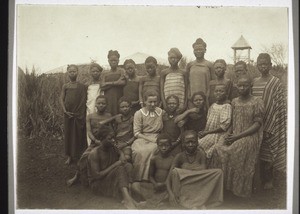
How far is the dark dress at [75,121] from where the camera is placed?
3.27 m

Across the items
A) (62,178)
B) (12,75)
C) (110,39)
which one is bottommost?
(62,178)

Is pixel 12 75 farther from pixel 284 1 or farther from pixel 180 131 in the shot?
pixel 284 1

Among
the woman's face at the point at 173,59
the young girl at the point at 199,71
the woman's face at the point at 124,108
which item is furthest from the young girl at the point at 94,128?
the young girl at the point at 199,71

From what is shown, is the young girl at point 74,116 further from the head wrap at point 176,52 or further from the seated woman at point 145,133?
the head wrap at point 176,52

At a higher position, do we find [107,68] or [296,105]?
[107,68]

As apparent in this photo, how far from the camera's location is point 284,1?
331cm

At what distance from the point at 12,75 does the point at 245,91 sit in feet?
7.05

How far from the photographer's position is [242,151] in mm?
3256

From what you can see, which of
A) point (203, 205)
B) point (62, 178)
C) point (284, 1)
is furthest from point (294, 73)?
point (62, 178)

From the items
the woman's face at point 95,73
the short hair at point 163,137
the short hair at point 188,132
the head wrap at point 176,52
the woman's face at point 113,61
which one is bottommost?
the short hair at point 163,137

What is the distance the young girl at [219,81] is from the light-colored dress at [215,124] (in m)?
0.08

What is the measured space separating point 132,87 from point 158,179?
0.88 meters

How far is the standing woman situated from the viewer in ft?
10.7

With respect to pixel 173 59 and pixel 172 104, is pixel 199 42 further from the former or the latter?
pixel 172 104
